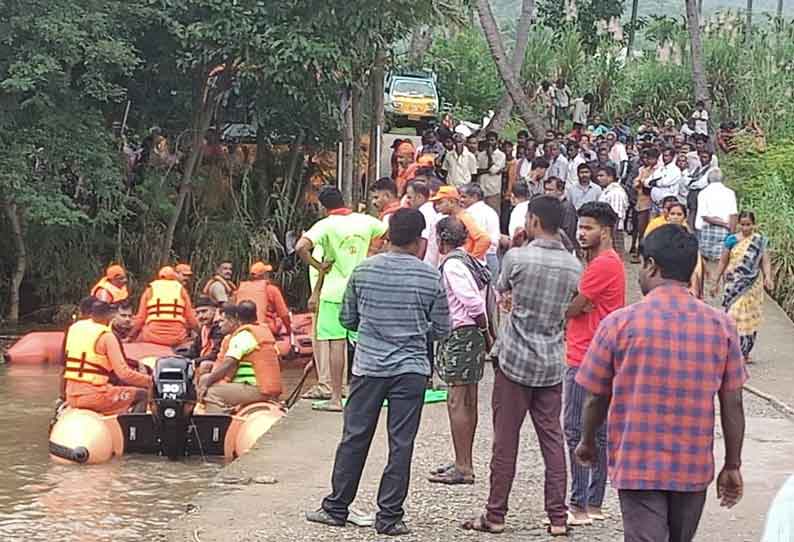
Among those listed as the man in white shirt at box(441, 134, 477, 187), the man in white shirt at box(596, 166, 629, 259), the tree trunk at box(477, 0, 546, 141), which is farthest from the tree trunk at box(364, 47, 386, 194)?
the man in white shirt at box(596, 166, 629, 259)

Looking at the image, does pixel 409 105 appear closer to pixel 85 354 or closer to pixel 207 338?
pixel 207 338

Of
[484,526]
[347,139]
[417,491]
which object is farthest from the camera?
[347,139]

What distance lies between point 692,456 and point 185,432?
7420 mm

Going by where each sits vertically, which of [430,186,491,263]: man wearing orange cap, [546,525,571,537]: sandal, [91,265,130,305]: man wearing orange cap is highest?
[430,186,491,263]: man wearing orange cap

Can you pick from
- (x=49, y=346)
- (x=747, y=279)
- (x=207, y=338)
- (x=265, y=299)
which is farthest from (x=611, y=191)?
(x=49, y=346)

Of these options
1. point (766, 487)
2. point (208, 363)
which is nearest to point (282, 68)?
point (208, 363)

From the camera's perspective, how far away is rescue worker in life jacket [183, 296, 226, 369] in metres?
13.5

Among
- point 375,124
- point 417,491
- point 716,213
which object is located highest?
point 375,124

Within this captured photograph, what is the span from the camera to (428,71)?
110 feet

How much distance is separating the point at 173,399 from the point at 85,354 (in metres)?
0.83

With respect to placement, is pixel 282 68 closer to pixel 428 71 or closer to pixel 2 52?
pixel 2 52

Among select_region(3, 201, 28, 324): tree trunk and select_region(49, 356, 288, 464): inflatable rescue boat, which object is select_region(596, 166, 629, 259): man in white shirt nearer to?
select_region(49, 356, 288, 464): inflatable rescue boat

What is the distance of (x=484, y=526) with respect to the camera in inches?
296

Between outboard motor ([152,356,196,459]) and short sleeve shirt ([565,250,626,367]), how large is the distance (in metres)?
5.11
